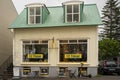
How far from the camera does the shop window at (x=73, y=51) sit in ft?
85.3

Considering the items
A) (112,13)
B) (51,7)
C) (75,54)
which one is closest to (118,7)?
(112,13)

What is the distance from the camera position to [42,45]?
2683cm

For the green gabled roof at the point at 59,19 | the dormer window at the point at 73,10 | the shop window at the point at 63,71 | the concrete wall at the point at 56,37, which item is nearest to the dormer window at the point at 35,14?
the green gabled roof at the point at 59,19

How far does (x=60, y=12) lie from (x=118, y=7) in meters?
30.8

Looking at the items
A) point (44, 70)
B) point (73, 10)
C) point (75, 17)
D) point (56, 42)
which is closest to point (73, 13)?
point (73, 10)

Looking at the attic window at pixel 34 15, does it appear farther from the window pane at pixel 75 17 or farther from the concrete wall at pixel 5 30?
the concrete wall at pixel 5 30

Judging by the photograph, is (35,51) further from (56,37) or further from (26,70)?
(56,37)

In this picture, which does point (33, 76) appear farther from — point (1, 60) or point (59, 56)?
point (1, 60)

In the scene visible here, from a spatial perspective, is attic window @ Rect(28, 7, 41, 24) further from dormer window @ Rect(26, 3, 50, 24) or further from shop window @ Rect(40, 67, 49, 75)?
shop window @ Rect(40, 67, 49, 75)

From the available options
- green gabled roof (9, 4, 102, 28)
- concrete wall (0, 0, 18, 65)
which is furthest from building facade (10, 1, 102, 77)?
concrete wall (0, 0, 18, 65)

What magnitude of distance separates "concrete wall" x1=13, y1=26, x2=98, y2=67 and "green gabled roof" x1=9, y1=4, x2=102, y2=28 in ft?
1.30

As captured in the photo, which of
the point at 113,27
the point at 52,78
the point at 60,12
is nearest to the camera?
the point at 52,78

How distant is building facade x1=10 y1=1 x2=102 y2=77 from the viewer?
25.8 metres

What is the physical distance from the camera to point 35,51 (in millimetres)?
26953
